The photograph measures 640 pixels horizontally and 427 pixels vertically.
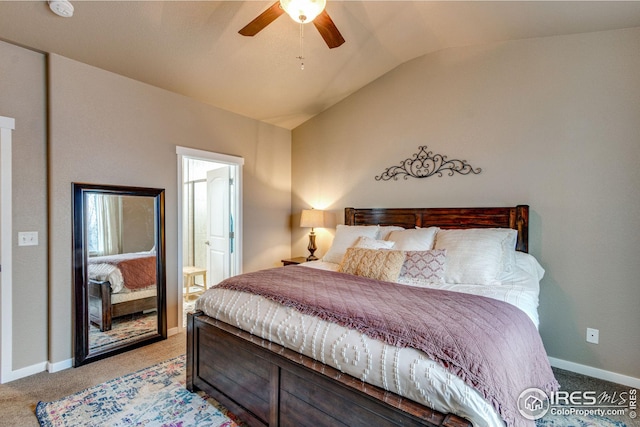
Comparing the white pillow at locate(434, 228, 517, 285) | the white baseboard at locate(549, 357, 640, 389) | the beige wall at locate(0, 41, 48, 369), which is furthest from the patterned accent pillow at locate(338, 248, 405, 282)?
the beige wall at locate(0, 41, 48, 369)

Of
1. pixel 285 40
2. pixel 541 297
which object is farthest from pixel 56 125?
pixel 541 297

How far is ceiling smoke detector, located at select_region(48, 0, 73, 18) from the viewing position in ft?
6.81

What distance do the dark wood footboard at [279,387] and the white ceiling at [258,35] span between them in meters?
2.30

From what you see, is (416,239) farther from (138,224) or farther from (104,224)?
(104,224)

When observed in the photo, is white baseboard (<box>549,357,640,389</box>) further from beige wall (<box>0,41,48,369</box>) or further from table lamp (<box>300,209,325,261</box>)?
beige wall (<box>0,41,48,369</box>)

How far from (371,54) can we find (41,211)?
3.43m

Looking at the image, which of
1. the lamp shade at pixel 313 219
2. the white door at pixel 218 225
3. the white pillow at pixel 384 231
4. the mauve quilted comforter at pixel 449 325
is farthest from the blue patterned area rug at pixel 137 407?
the lamp shade at pixel 313 219

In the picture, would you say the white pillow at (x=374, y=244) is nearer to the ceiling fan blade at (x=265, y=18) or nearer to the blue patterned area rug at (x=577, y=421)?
the blue patterned area rug at (x=577, y=421)

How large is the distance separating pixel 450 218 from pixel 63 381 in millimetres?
3718

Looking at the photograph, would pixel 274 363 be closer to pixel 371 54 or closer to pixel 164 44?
pixel 164 44

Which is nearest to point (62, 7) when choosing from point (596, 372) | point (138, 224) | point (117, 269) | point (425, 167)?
point (138, 224)

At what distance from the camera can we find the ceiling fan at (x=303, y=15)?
5.83 feet

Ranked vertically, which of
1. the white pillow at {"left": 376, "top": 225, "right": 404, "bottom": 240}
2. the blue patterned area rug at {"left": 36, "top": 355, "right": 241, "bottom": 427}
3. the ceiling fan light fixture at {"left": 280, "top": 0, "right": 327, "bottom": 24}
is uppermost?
the ceiling fan light fixture at {"left": 280, "top": 0, "right": 327, "bottom": 24}

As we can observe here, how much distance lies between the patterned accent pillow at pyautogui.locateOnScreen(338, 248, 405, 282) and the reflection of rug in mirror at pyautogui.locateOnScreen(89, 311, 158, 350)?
2.13 meters
